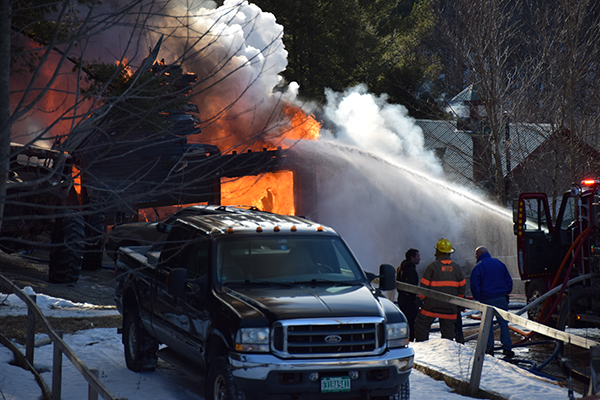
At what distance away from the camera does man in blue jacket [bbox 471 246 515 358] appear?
9648 mm

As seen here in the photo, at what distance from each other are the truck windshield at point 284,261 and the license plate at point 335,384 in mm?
1214

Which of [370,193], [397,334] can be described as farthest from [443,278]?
[370,193]

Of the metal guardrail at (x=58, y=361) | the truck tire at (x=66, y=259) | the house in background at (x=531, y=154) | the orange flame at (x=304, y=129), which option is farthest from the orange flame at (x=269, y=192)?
the metal guardrail at (x=58, y=361)

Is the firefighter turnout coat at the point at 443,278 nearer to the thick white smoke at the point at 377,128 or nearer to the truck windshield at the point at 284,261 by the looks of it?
the truck windshield at the point at 284,261

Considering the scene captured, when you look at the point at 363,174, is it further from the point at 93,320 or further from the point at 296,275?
the point at 296,275

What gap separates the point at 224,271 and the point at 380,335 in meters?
1.68

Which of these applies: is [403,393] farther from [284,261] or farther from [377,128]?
[377,128]

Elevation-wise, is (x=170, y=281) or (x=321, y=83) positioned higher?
(x=321, y=83)

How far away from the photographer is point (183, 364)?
22.2 feet

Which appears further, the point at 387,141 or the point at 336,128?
the point at 336,128

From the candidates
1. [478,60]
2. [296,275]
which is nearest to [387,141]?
[478,60]

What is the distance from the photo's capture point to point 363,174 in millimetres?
25672

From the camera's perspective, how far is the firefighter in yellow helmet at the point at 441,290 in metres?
9.11

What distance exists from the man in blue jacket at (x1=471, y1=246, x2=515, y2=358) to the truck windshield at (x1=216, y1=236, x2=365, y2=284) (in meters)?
3.66
